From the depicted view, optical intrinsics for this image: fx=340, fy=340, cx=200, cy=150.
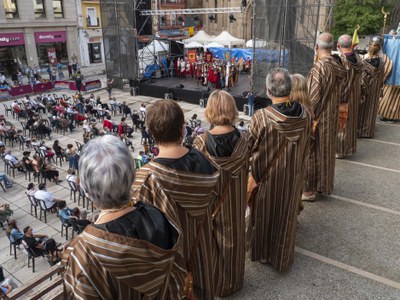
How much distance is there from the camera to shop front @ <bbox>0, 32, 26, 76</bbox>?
2656cm

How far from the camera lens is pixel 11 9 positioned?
26844 mm

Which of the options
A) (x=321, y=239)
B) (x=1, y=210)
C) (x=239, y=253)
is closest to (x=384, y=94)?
(x=321, y=239)

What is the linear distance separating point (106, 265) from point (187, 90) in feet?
59.6

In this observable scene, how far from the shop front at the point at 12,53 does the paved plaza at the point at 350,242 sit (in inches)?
1115

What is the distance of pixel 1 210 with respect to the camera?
26.5 ft

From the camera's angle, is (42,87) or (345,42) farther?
(42,87)

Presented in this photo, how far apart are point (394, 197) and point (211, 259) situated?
3281 millimetres

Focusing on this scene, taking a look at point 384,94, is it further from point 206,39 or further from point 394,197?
point 206,39

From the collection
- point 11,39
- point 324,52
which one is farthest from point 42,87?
point 324,52

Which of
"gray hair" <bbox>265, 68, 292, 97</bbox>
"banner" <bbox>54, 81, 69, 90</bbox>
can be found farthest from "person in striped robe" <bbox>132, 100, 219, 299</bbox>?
"banner" <bbox>54, 81, 69, 90</bbox>

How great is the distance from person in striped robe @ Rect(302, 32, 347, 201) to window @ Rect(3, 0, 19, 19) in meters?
29.2

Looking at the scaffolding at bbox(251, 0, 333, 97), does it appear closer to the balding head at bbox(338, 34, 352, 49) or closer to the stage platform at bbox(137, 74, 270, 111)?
the stage platform at bbox(137, 74, 270, 111)

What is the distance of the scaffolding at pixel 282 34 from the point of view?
13883mm

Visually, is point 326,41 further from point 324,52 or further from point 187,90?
Result: point 187,90
